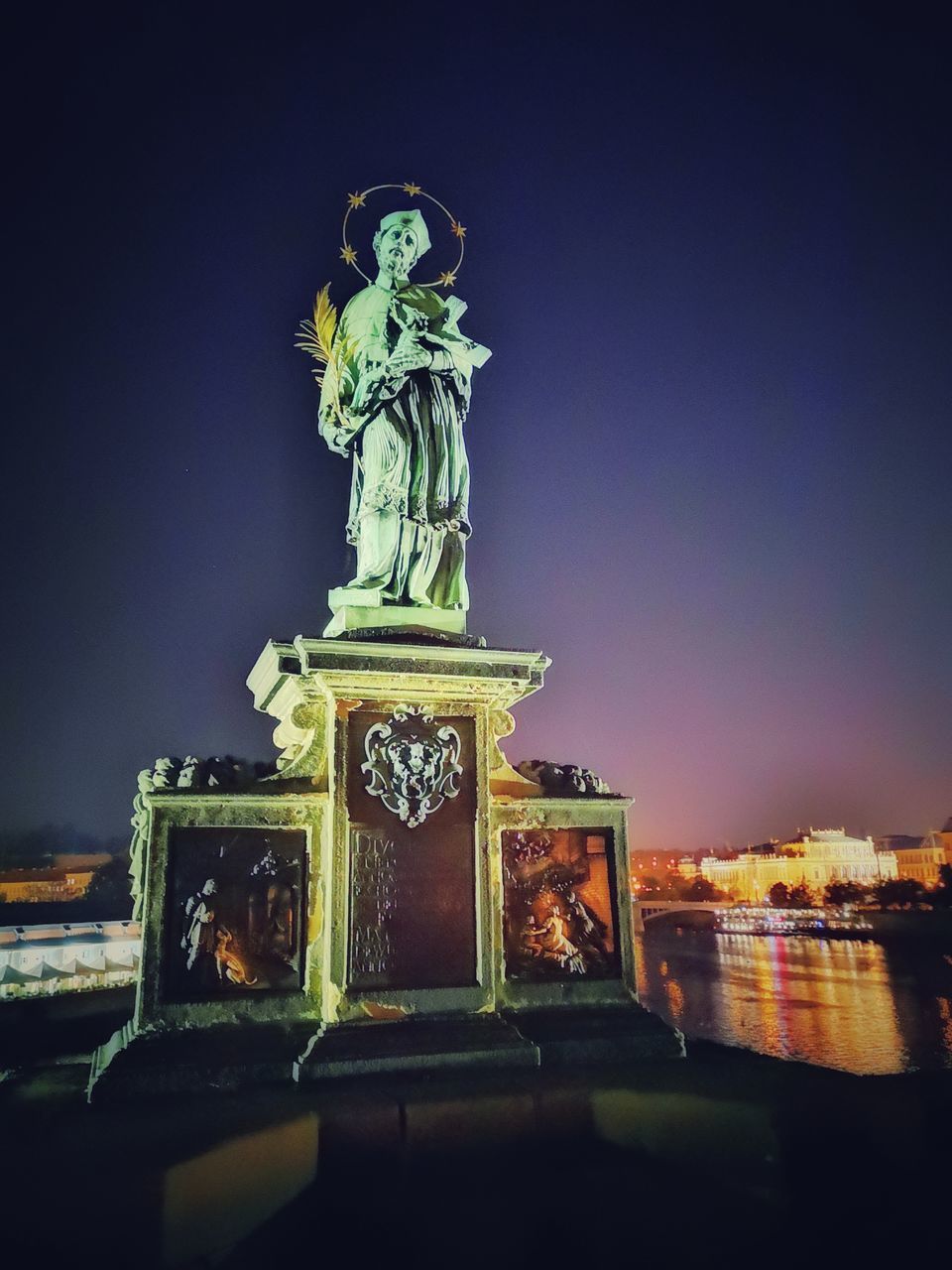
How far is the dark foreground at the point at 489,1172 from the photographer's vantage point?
3248 mm

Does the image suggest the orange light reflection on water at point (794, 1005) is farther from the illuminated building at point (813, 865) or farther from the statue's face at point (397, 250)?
the illuminated building at point (813, 865)

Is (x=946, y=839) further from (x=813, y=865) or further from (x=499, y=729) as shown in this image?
(x=499, y=729)

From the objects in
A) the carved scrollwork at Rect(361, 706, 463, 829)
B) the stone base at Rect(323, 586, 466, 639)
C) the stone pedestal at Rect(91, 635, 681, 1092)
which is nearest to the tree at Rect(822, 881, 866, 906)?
the stone pedestal at Rect(91, 635, 681, 1092)

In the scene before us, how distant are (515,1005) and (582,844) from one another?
138 centimetres

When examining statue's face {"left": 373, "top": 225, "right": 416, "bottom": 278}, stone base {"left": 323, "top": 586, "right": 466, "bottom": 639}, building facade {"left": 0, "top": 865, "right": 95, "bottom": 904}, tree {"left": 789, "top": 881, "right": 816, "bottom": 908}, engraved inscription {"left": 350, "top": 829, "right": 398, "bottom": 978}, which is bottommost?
tree {"left": 789, "top": 881, "right": 816, "bottom": 908}

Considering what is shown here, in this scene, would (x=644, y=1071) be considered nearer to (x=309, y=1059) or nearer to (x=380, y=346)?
(x=309, y=1059)

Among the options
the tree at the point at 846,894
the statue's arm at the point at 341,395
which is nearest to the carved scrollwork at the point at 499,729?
the statue's arm at the point at 341,395

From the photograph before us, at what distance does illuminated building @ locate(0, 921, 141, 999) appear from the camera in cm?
1258

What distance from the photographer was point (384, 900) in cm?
617

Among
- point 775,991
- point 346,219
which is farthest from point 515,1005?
point 775,991

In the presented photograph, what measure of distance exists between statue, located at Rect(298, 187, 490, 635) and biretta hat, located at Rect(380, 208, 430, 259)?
0.01m

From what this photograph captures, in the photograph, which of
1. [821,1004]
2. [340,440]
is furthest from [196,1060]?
[821,1004]

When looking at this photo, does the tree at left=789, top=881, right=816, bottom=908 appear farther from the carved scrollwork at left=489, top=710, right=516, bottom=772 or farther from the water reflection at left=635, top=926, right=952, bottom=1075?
the carved scrollwork at left=489, top=710, right=516, bottom=772

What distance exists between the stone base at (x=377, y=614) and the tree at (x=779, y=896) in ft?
379
